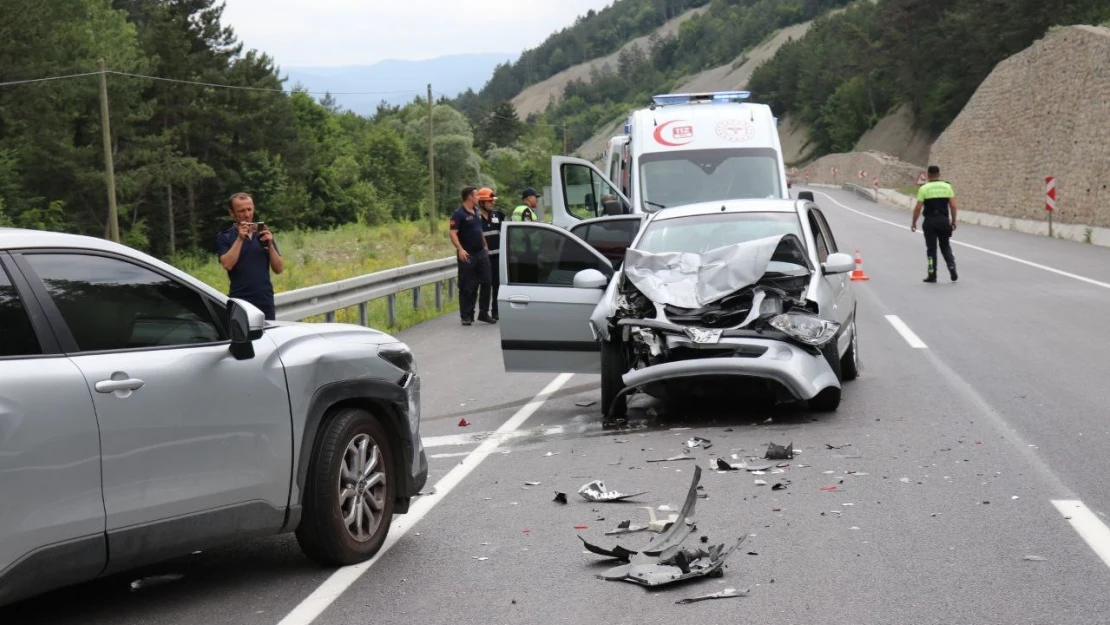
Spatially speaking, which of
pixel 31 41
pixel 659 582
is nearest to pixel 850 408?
pixel 659 582

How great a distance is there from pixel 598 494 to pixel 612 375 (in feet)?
8.38

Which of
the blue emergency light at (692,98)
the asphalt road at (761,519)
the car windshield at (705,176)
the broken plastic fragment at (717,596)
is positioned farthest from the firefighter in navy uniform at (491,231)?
the broken plastic fragment at (717,596)

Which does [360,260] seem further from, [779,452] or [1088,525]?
[1088,525]

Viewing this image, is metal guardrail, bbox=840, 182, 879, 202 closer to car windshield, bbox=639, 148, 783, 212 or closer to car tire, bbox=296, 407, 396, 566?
car windshield, bbox=639, 148, 783, 212

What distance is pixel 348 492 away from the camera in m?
5.92

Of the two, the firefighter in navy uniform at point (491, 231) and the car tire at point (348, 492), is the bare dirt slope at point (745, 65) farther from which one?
the car tire at point (348, 492)

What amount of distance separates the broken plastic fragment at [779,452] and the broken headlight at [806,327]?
4.01 ft

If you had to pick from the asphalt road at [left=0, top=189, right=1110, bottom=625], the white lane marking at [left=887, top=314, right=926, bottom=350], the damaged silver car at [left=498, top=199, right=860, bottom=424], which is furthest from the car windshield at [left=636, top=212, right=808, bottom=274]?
the white lane marking at [left=887, top=314, right=926, bottom=350]

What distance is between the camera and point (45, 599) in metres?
5.47

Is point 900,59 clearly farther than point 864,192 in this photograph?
Yes

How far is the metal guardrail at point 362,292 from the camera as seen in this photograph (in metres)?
14.7

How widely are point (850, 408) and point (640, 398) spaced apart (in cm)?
190

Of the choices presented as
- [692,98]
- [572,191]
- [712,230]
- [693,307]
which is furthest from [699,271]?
[692,98]

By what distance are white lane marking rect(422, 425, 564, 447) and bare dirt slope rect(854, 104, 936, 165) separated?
89.7 m
